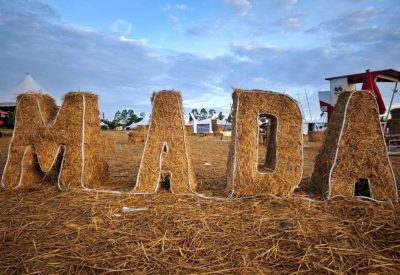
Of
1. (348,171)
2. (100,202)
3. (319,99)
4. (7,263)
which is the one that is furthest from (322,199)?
(319,99)

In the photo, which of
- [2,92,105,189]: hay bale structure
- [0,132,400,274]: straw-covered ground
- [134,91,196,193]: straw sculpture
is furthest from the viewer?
[2,92,105,189]: hay bale structure

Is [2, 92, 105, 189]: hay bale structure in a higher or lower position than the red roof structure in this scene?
lower

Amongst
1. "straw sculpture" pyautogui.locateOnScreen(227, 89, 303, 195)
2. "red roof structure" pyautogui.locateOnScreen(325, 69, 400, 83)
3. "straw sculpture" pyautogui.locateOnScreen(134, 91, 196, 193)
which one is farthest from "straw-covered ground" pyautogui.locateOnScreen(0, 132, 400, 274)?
"red roof structure" pyautogui.locateOnScreen(325, 69, 400, 83)

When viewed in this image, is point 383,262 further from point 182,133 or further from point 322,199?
point 182,133

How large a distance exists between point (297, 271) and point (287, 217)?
52.5 inches

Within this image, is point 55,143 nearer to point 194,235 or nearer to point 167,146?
point 167,146

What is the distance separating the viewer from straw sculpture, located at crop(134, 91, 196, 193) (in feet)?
17.1

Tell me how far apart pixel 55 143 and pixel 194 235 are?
11.4 ft

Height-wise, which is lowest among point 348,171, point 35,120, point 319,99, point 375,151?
point 348,171

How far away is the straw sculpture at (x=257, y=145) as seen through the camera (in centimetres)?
495

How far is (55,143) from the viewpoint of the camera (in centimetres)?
548

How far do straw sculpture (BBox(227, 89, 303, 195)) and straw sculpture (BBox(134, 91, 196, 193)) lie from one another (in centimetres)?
82

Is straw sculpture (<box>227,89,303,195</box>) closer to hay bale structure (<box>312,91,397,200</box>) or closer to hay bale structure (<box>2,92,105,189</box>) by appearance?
hay bale structure (<box>312,91,397,200</box>)

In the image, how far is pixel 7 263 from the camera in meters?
2.70
